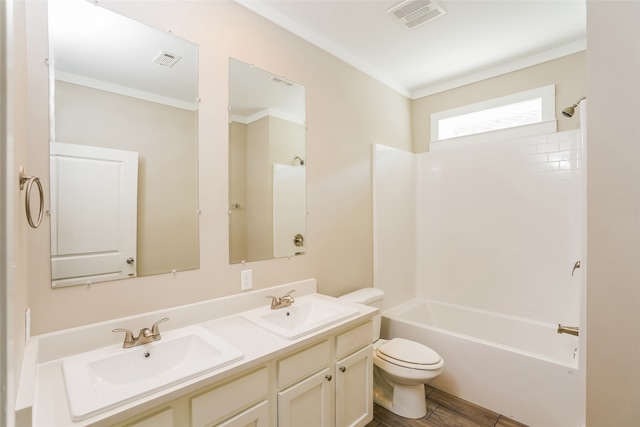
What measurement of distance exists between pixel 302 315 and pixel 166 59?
63.1 inches

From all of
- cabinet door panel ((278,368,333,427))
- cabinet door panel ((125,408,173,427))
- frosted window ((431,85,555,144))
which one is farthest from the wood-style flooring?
frosted window ((431,85,555,144))

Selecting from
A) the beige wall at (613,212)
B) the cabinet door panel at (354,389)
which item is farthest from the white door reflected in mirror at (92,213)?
the beige wall at (613,212)

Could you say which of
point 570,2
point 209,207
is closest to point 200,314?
point 209,207

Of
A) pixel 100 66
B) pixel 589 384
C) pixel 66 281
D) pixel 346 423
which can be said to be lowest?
pixel 346 423

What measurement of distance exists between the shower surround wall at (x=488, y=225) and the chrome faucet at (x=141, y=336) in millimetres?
1879

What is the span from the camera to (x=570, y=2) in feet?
6.36

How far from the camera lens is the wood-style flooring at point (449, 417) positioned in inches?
77.8

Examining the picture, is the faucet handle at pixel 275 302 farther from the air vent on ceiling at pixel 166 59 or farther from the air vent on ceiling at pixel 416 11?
the air vent on ceiling at pixel 416 11

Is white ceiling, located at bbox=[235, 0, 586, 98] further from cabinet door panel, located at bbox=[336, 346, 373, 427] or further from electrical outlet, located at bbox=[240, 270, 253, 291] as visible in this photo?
cabinet door panel, located at bbox=[336, 346, 373, 427]

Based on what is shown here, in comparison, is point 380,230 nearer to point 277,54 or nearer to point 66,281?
point 277,54

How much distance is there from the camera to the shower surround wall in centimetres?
246

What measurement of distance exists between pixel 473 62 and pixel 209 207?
263 centimetres

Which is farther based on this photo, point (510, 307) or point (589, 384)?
point (510, 307)

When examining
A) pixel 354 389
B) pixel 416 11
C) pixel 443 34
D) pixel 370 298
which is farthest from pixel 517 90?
pixel 354 389
